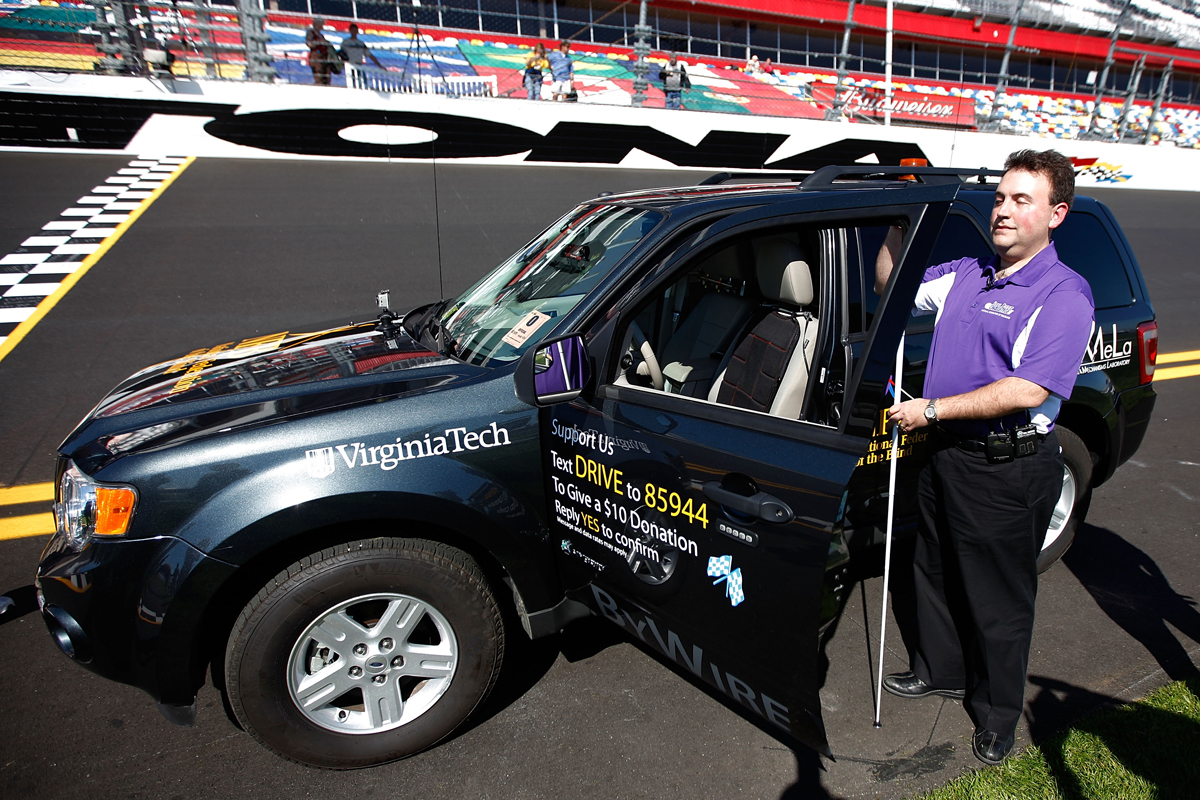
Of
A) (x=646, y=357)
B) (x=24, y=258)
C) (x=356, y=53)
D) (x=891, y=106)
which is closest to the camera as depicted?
(x=646, y=357)

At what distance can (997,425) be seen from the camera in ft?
7.32

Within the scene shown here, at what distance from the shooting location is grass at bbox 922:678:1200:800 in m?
2.26

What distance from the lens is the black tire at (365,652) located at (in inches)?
85.1

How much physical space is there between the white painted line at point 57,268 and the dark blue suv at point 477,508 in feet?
22.4

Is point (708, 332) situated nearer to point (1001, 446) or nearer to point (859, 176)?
point (859, 176)

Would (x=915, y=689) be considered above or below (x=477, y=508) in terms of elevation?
below

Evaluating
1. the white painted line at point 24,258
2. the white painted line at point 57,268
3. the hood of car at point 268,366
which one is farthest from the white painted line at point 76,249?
the hood of car at point 268,366

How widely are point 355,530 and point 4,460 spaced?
3.60 m

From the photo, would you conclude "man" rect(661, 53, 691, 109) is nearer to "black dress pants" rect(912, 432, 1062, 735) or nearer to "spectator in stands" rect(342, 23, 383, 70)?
"spectator in stands" rect(342, 23, 383, 70)

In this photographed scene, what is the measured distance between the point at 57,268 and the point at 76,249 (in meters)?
0.67

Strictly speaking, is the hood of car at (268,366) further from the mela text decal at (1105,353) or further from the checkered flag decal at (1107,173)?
the checkered flag decal at (1107,173)

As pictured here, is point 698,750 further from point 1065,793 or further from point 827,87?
point 827,87

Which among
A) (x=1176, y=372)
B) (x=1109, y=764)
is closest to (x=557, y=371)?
(x=1109, y=764)

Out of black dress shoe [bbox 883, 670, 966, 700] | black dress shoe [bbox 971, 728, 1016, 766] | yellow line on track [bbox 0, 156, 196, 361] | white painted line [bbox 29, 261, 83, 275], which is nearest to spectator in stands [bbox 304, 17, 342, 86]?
yellow line on track [bbox 0, 156, 196, 361]
